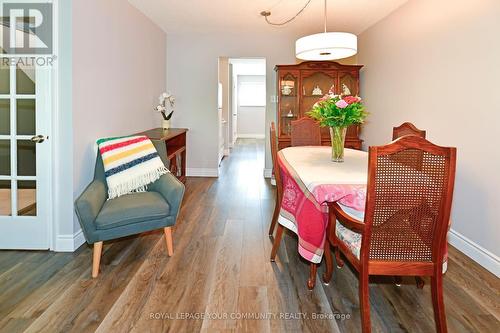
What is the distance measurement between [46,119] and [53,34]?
24.7 inches

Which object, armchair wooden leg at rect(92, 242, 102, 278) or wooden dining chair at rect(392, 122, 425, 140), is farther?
wooden dining chair at rect(392, 122, 425, 140)

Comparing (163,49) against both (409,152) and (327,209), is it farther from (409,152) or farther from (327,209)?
(409,152)

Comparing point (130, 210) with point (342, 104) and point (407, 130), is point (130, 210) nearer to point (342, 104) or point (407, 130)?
point (342, 104)

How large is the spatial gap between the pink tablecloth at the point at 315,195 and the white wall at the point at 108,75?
1.67m

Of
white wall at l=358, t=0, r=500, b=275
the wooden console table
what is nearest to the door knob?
the wooden console table

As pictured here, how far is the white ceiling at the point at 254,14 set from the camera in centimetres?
425

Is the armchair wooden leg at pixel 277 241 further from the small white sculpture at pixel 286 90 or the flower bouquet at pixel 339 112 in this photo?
the small white sculpture at pixel 286 90

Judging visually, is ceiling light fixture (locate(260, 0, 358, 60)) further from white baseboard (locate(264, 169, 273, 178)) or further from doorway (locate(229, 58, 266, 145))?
doorway (locate(229, 58, 266, 145))

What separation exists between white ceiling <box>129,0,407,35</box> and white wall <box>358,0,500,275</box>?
17.3 inches

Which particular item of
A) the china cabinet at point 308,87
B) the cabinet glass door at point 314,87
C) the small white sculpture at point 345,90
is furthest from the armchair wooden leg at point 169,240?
the small white sculpture at point 345,90

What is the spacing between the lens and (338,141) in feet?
9.43

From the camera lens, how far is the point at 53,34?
2824mm

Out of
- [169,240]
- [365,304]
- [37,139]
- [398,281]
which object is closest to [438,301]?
[365,304]

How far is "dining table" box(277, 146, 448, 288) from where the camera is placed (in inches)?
83.4
